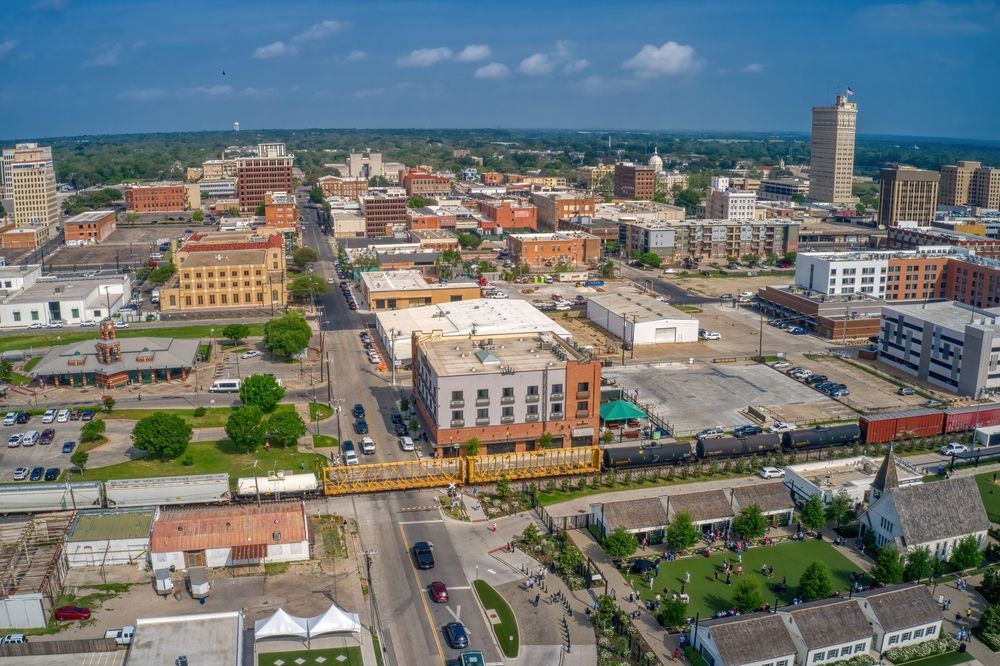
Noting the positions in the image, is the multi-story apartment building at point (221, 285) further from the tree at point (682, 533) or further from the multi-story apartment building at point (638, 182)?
the multi-story apartment building at point (638, 182)

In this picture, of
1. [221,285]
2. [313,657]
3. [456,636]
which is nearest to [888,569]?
[456,636]

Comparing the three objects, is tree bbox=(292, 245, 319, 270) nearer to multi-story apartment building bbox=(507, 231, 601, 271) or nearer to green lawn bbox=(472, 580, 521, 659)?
multi-story apartment building bbox=(507, 231, 601, 271)

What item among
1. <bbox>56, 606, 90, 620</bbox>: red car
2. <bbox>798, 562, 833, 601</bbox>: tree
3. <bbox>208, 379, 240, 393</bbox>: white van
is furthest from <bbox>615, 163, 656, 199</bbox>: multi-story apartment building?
<bbox>56, 606, 90, 620</bbox>: red car

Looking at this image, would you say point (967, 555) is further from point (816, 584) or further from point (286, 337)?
point (286, 337)

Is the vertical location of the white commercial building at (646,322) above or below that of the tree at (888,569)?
above

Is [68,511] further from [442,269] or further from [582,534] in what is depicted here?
[442,269]

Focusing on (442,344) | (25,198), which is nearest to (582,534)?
(442,344)

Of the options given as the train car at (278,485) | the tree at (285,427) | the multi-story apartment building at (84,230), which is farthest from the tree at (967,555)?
the multi-story apartment building at (84,230)
